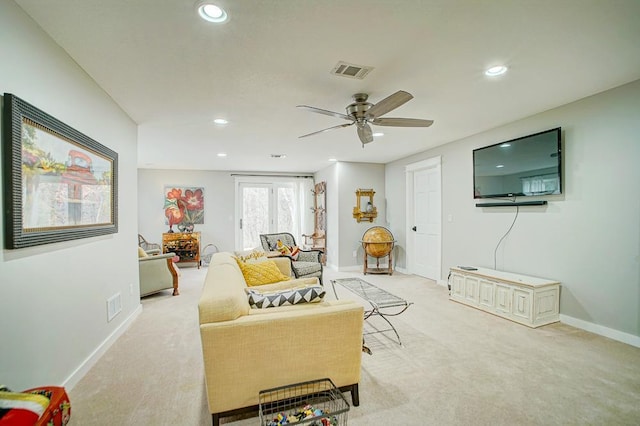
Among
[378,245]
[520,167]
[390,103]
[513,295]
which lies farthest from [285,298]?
[378,245]

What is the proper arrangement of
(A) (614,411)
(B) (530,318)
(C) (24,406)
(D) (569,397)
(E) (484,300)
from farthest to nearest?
(E) (484,300) < (B) (530,318) < (D) (569,397) < (A) (614,411) < (C) (24,406)

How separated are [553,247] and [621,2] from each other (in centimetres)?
250

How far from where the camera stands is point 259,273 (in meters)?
3.03

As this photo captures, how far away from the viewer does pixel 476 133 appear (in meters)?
4.19

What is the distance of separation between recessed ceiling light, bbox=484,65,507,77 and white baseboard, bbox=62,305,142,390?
3.92 metres

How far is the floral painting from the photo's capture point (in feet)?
23.1

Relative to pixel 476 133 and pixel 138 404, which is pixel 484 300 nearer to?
pixel 476 133

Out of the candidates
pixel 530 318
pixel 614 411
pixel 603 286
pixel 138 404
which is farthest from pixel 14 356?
pixel 603 286

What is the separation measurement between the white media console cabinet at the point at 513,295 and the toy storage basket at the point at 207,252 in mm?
5716

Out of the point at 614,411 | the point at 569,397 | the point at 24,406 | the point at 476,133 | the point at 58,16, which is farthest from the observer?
the point at 476,133

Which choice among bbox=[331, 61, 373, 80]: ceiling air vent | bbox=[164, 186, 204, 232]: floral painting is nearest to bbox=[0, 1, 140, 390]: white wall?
bbox=[331, 61, 373, 80]: ceiling air vent

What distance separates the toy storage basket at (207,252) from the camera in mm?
7175

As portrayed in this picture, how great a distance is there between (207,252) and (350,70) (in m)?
6.24

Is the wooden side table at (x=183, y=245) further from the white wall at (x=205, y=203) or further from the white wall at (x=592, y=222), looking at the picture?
the white wall at (x=592, y=222)
